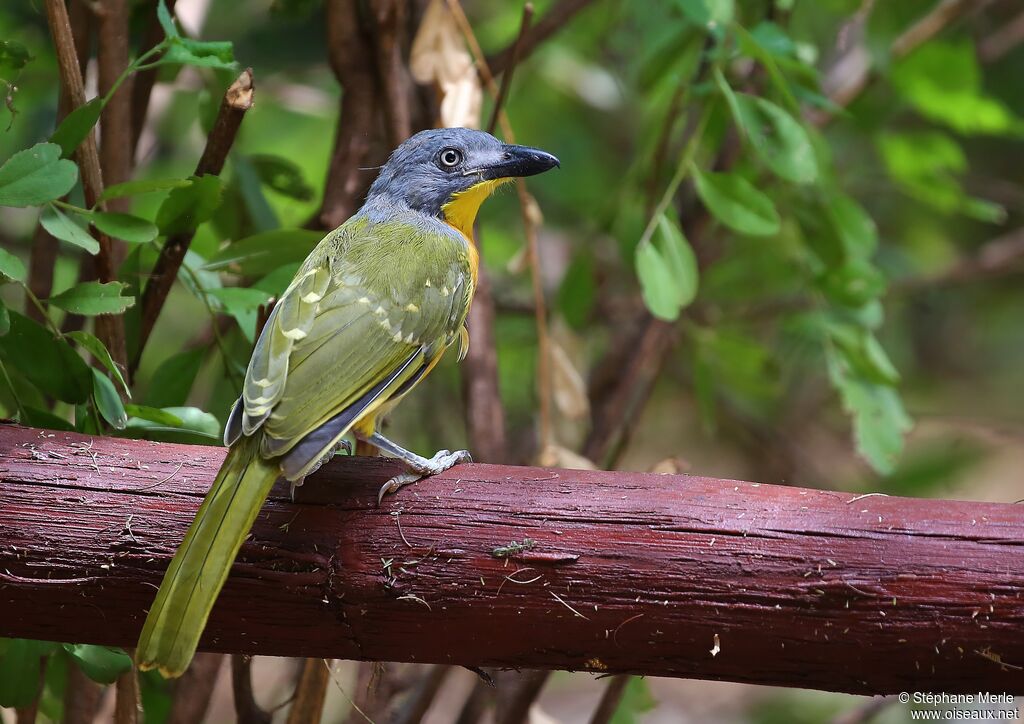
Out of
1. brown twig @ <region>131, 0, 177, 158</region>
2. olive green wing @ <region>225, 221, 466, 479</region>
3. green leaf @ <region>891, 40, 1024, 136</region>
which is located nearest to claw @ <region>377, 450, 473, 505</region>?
olive green wing @ <region>225, 221, 466, 479</region>

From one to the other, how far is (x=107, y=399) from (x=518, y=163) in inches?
52.3

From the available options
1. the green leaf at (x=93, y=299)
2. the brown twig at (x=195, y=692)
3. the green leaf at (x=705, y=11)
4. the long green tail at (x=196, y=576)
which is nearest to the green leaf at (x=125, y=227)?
the green leaf at (x=93, y=299)

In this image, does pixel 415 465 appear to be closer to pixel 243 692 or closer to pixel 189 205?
pixel 189 205

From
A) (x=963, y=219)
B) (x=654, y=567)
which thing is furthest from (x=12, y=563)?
(x=963, y=219)

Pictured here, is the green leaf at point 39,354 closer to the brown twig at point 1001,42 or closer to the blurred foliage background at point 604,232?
the blurred foliage background at point 604,232

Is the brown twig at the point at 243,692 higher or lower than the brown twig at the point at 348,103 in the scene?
lower

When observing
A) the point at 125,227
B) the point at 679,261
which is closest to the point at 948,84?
the point at 679,261

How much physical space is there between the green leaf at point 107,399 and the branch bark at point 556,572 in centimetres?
21

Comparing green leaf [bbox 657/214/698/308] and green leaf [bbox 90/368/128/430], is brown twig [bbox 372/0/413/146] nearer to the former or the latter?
green leaf [bbox 657/214/698/308]

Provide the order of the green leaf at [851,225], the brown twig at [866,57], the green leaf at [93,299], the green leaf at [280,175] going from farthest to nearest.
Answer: the brown twig at [866,57] < the green leaf at [851,225] < the green leaf at [280,175] < the green leaf at [93,299]

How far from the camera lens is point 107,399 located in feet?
7.34

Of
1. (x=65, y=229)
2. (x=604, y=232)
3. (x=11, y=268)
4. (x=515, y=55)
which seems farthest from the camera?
(x=604, y=232)

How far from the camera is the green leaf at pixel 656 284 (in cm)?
272

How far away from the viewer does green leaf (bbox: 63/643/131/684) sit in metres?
2.18
